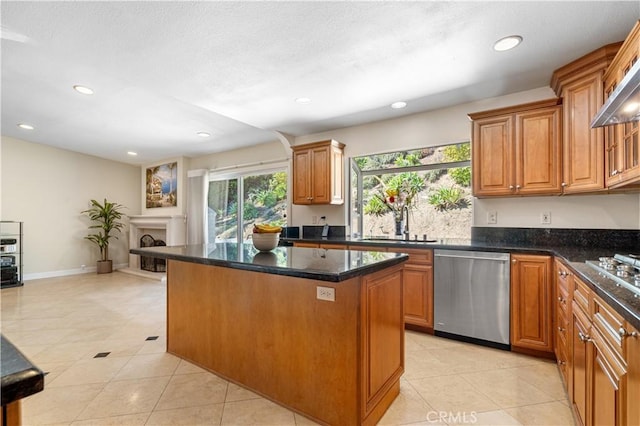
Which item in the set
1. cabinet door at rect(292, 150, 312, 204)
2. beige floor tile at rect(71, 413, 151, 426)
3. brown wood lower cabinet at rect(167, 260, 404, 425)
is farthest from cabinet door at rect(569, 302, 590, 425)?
cabinet door at rect(292, 150, 312, 204)

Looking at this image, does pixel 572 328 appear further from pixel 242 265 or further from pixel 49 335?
pixel 49 335

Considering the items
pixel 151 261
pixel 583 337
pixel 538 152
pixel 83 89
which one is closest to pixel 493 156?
pixel 538 152

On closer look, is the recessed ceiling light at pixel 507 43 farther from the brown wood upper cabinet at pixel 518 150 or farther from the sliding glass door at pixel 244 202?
the sliding glass door at pixel 244 202

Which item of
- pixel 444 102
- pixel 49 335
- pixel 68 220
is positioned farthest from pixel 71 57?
pixel 68 220

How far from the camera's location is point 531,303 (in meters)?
2.54

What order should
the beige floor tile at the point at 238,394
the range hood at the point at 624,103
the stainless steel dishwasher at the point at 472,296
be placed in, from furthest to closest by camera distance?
the stainless steel dishwasher at the point at 472,296
the beige floor tile at the point at 238,394
the range hood at the point at 624,103

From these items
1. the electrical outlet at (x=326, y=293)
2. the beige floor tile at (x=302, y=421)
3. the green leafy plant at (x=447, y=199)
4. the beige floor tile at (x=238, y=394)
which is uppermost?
the green leafy plant at (x=447, y=199)

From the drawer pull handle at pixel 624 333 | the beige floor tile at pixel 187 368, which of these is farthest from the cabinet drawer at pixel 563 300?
the beige floor tile at pixel 187 368

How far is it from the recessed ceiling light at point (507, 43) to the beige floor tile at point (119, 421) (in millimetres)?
3396

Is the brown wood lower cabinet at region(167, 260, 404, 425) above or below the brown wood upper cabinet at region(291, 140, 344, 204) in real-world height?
below

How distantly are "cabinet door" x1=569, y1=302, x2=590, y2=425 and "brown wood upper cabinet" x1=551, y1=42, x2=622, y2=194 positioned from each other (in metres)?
1.29

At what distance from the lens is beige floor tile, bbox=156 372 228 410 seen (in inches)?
78.4

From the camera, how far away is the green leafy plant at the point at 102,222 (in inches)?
263

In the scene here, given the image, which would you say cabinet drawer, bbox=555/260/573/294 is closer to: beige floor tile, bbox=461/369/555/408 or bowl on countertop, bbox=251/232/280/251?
beige floor tile, bbox=461/369/555/408
